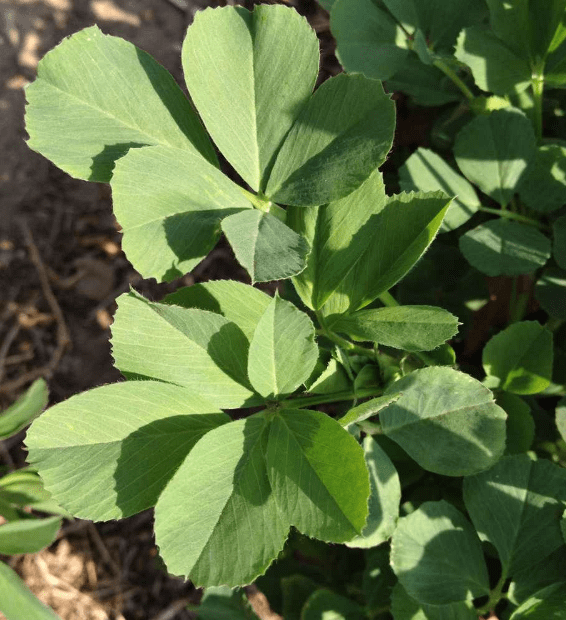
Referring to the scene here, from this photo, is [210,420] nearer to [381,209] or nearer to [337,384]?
[337,384]

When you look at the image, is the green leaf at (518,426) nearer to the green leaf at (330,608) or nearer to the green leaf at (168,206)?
the green leaf at (330,608)

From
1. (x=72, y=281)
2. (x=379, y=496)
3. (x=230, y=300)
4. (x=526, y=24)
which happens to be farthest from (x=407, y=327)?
(x=72, y=281)

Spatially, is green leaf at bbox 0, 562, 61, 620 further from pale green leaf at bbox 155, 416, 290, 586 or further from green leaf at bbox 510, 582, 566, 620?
green leaf at bbox 510, 582, 566, 620

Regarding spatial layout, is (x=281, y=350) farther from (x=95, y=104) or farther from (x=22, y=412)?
(x=22, y=412)

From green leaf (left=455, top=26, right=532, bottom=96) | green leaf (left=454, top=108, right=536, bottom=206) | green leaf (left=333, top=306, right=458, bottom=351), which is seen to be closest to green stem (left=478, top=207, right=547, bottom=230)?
green leaf (left=454, top=108, right=536, bottom=206)

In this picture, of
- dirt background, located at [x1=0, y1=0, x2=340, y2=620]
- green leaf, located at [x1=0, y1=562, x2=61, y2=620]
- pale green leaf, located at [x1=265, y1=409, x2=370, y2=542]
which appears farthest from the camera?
dirt background, located at [x1=0, y1=0, x2=340, y2=620]

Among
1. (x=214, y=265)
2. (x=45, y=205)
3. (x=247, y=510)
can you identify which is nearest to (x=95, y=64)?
(x=247, y=510)

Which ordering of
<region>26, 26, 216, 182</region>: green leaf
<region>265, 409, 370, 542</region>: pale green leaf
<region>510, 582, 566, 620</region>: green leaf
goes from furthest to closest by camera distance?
<region>510, 582, 566, 620</region>: green leaf, <region>26, 26, 216, 182</region>: green leaf, <region>265, 409, 370, 542</region>: pale green leaf
